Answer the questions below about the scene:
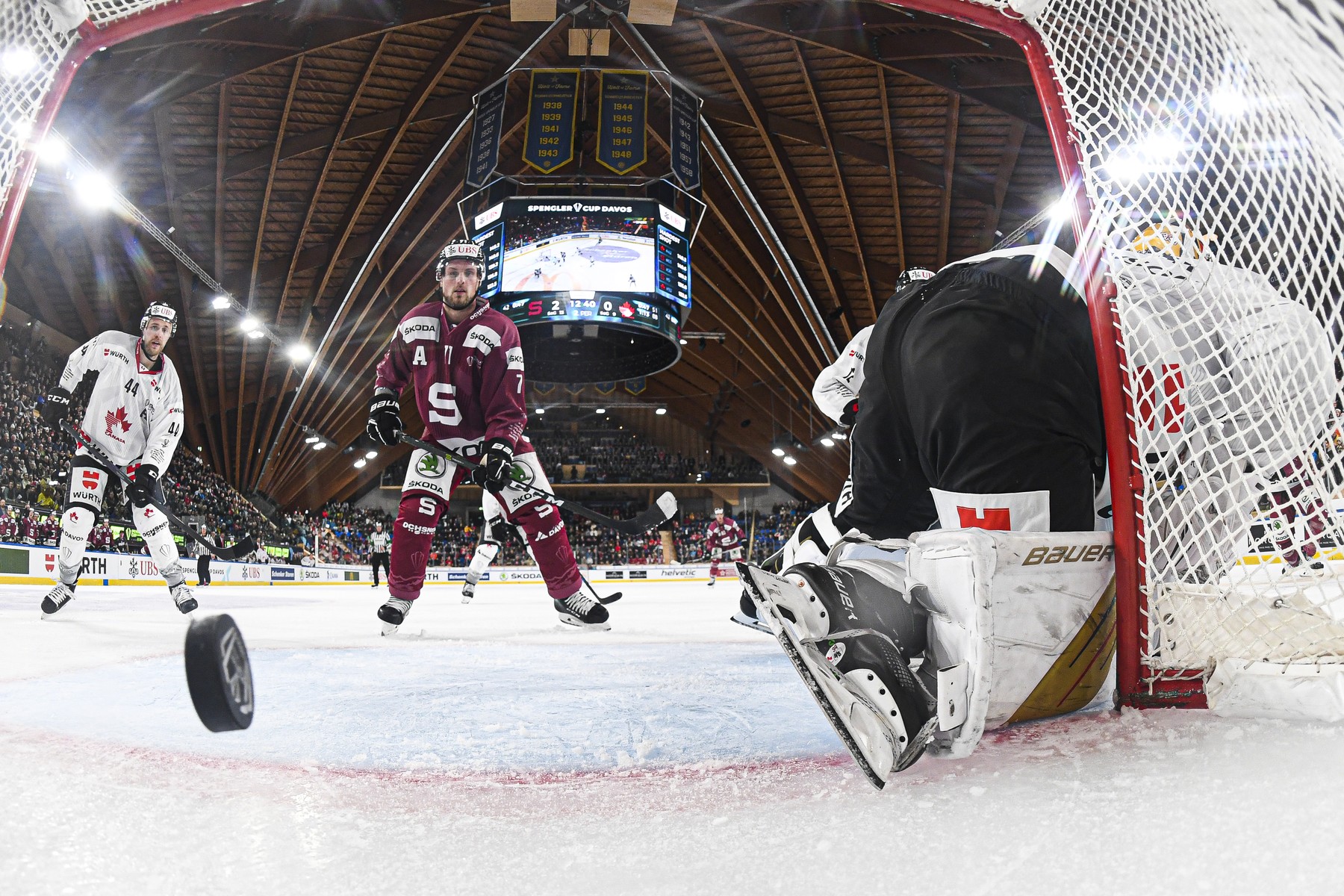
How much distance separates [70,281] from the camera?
13.6 metres

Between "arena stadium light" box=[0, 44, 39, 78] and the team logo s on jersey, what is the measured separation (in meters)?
1.73

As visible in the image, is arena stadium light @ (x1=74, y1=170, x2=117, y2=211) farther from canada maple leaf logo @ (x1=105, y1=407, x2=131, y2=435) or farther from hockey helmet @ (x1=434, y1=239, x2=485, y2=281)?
hockey helmet @ (x1=434, y1=239, x2=485, y2=281)

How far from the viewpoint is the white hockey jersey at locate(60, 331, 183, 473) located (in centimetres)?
385

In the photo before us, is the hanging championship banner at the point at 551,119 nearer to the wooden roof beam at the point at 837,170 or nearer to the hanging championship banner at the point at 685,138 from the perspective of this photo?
the hanging championship banner at the point at 685,138

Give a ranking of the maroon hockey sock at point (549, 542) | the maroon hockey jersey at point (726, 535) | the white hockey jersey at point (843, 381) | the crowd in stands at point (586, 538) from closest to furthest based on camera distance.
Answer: the white hockey jersey at point (843, 381)
the maroon hockey sock at point (549, 542)
the maroon hockey jersey at point (726, 535)
the crowd in stands at point (586, 538)

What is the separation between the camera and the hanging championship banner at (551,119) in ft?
26.6

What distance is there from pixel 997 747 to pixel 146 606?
495 cm

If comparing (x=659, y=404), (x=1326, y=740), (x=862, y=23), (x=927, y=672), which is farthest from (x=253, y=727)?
(x=659, y=404)

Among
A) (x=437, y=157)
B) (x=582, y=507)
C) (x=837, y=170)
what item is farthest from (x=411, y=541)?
(x=437, y=157)

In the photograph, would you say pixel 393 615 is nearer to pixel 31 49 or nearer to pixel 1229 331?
pixel 31 49

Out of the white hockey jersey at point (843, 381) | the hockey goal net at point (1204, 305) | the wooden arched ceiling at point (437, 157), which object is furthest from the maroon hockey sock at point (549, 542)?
the wooden arched ceiling at point (437, 157)

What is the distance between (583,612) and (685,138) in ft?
21.8

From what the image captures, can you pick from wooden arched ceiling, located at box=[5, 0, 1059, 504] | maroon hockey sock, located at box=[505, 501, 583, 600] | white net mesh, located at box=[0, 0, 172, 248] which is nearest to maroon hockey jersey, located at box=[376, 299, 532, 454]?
maroon hockey sock, located at box=[505, 501, 583, 600]

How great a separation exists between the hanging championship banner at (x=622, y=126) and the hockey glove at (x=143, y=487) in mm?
5513
